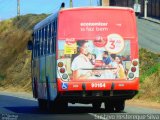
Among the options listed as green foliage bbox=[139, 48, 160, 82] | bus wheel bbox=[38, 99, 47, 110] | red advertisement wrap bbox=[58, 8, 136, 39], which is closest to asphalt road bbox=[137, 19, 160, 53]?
green foliage bbox=[139, 48, 160, 82]

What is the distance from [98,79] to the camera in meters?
20.8

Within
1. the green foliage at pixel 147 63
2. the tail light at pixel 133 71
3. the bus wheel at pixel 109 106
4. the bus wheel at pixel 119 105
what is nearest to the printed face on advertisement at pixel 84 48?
the tail light at pixel 133 71

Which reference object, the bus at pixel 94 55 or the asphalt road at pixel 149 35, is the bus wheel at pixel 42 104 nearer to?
the bus at pixel 94 55

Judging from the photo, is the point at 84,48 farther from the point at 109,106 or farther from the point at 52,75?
the point at 109,106

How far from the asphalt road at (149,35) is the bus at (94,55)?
22.2 meters

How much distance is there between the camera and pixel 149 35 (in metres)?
56.2

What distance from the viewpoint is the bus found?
2064cm

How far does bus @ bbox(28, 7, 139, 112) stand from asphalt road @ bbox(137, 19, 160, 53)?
874 inches

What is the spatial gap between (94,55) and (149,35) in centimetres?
3581

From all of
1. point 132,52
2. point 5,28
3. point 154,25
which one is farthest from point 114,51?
point 5,28

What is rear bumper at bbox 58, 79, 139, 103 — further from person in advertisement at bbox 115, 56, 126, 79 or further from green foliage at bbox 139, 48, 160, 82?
green foliage at bbox 139, 48, 160, 82

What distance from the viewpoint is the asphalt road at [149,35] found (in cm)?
4672

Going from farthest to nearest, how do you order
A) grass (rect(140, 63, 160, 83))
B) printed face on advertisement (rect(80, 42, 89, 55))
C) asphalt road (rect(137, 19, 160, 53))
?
asphalt road (rect(137, 19, 160, 53)) < grass (rect(140, 63, 160, 83)) < printed face on advertisement (rect(80, 42, 89, 55))

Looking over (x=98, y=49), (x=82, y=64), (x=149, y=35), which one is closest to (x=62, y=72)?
(x=82, y=64)
